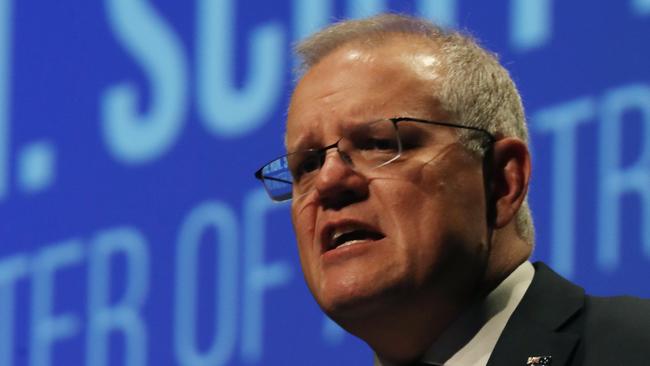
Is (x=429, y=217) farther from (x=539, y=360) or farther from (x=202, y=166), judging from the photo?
(x=202, y=166)

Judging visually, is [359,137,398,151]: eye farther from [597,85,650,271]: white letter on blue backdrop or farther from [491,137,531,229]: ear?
[597,85,650,271]: white letter on blue backdrop

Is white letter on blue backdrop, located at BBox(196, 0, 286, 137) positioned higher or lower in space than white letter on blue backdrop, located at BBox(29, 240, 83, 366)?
higher

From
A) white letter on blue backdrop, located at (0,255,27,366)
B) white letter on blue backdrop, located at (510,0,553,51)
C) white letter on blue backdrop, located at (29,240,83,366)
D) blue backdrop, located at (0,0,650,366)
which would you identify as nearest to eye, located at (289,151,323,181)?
blue backdrop, located at (0,0,650,366)

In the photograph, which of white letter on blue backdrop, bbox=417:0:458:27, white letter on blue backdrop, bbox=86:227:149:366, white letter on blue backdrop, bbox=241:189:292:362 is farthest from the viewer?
white letter on blue backdrop, bbox=86:227:149:366

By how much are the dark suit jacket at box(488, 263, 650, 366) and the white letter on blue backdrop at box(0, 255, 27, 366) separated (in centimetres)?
192

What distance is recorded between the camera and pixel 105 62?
11.5ft

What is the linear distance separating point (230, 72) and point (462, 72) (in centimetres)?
127

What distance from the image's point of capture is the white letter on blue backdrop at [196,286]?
309 cm

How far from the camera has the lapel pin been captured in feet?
6.25

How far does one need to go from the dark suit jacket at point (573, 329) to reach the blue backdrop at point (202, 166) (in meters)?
0.47

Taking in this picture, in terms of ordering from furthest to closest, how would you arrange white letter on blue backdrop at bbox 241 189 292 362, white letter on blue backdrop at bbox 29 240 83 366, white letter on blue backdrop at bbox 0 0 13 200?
white letter on blue backdrop at bbox 0 0 13 200, white letter on blue backdrop at bbox 29 240 83 366, white letter on blue backdrop at bbox 241 189 292 362

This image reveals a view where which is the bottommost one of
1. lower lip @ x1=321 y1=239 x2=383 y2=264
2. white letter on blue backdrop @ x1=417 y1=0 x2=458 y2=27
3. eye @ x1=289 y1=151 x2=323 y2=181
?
lower lip @ x1=321 y1=239 x2=383 y2=264

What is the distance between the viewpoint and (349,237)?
198cm

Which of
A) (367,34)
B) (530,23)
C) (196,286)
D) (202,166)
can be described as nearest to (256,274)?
(196,286)
